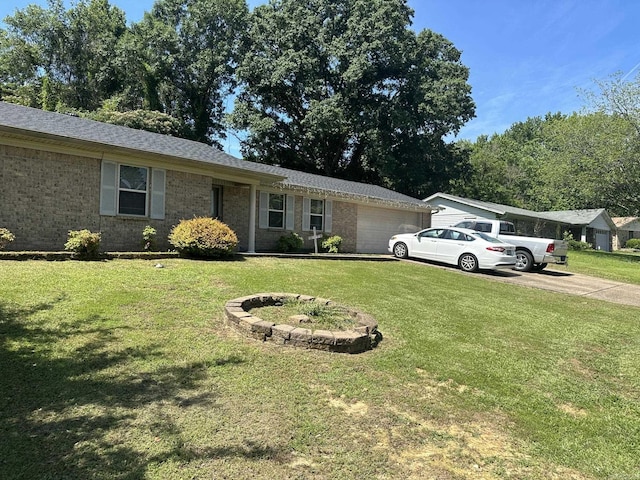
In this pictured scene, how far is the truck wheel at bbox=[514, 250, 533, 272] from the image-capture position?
14992mm

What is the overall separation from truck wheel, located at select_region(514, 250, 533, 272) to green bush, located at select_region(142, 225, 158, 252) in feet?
42.2

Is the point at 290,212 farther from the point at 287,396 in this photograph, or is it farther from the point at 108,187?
the point at 287,396

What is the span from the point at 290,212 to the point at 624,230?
43.5 metres

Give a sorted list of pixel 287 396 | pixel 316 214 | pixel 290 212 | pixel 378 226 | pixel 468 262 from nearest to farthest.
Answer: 1. pixel 287 396
2. pixel 468 262
3. pixel 290 212
4. pixel 316 214
5. pixel 378 226

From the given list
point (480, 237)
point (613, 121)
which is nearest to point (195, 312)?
point (480, 237)

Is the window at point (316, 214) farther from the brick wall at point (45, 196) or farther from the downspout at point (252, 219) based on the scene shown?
the brick wall at point (45, 196)

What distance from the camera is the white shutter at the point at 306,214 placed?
16.1m

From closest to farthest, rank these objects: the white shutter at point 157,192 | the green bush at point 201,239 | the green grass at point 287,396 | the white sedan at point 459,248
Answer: the green grass at point 287,396, the green bush at point 201,239, the white shutter at point 157,192, the white sedan at point 459,248

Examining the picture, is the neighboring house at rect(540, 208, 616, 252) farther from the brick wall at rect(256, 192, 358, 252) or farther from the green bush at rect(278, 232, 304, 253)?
the green bush at rect(278, 232, 304, 253)

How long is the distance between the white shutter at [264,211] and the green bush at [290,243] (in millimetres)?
842

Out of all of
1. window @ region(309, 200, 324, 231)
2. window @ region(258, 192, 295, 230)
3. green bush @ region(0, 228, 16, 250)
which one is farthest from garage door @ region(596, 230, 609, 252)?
green bush @ region(0, 228, 16, 250)

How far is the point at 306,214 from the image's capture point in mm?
16219

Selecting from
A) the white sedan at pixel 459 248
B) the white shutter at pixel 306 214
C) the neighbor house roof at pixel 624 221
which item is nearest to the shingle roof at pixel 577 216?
the neighbor house roof at pixel 624 221

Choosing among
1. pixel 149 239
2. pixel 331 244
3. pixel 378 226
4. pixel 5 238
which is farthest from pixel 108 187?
pixel 378 226
